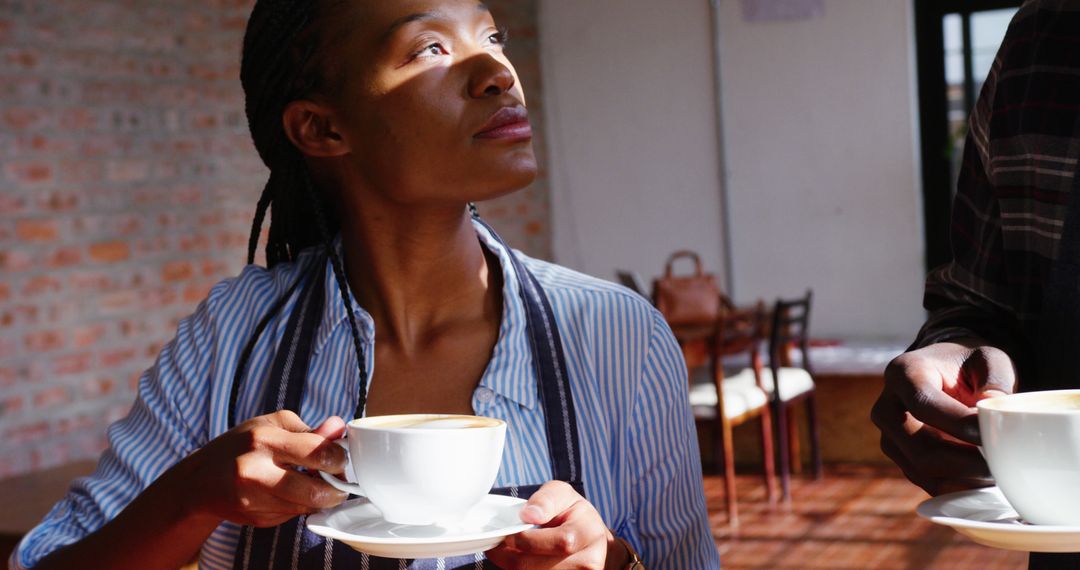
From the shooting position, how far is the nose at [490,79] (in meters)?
1.24

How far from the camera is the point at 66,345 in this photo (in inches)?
161

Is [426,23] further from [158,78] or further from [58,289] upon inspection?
[158,78]

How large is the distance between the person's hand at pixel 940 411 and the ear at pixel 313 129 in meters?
0.66

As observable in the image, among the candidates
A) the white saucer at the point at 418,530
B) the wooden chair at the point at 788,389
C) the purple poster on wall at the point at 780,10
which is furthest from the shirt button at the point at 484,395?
the purple poster on wall at the point at 780,10

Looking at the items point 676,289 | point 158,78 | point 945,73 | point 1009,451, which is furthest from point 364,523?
point 945,73

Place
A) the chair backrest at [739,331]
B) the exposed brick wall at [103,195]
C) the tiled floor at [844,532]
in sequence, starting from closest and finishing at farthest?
the exposed brick wall at [103,195], the tiled floor at [844,532], the chair backrest at [739,331]

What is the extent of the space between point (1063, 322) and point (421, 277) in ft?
2.19

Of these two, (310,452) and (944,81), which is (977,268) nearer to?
(310,452)

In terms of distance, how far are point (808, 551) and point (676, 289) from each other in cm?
157

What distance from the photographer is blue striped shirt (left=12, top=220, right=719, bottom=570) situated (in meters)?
1.26

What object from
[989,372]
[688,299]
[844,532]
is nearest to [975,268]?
[989,372]

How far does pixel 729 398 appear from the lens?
476cm

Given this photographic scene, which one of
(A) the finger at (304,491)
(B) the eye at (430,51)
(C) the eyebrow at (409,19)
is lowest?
(A) the finger at (304,491)

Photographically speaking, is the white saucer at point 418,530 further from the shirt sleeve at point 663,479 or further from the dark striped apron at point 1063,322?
the dark striped apron at point 1063,322
